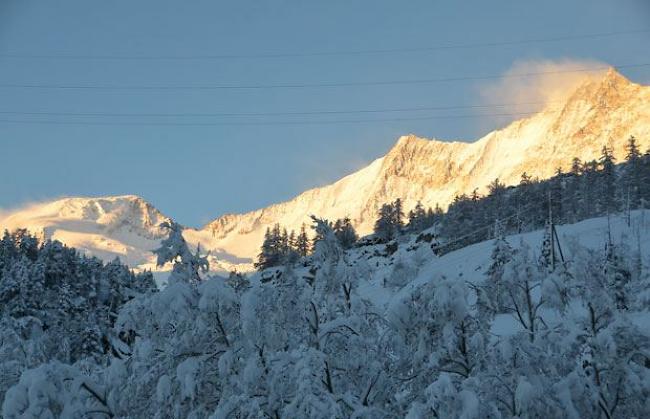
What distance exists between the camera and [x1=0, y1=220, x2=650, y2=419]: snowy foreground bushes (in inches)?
339

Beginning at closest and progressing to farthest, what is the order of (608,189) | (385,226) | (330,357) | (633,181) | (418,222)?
1. (330,357)
2. (608,189)
3. (633,181)
4. (418,222)
5. (385,226)

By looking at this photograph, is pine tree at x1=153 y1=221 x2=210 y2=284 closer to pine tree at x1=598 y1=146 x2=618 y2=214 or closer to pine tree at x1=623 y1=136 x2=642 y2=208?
pine tree at x1=598 y1=146 x2=618 y2=214

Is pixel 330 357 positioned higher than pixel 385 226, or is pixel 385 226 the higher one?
pixel 385 226

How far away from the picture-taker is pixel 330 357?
9781 mm

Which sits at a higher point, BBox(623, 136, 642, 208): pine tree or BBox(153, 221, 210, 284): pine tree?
BBox(623, 136, 642, 208): pine tree

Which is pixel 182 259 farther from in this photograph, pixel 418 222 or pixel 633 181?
pixel 418 222

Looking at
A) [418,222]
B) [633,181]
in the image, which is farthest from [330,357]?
[418,222]

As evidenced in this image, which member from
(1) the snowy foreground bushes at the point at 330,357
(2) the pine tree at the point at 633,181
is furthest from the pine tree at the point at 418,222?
(1) the snowy foreground bushes at the point at 330,357

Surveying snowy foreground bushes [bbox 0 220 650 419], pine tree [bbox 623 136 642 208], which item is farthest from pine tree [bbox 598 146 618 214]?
snowy foreground bushes [bbox 0 220 650 419]

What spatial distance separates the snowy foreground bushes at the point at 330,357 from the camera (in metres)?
8.62

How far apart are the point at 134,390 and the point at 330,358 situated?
10.2ft

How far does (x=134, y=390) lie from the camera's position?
9.62m

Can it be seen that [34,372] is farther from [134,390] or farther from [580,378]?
[580,378]

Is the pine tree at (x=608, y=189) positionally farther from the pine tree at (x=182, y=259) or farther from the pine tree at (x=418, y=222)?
the pine tree at (x=182, y=259)
